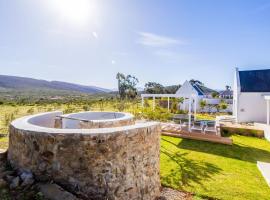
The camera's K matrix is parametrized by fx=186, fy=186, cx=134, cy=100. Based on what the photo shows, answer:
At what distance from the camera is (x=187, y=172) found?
336 inches

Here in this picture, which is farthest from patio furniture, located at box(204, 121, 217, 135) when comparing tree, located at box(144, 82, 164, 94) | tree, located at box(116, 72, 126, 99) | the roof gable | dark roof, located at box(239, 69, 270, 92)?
tree, located at box(144, 82, 164, 94)

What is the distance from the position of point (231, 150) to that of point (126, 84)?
20639mm

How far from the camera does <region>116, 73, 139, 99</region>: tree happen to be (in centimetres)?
2925

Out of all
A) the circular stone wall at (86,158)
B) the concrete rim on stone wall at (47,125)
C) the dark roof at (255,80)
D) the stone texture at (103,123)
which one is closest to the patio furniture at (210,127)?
the dark roof at (255,80)

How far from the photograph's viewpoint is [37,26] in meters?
14.1

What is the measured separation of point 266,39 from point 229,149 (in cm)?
1464

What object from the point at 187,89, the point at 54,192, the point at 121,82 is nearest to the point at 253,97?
the point at 187,89

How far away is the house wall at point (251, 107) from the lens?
19.8 meters

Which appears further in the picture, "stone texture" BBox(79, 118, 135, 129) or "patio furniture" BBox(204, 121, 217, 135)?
"patio furniture" BBox(204, 121, 217, 135)

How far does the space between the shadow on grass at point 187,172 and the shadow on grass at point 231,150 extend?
82.0 inches

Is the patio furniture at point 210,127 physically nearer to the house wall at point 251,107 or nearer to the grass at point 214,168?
the grass at point 214,168

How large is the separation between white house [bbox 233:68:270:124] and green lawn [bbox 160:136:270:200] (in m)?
7.12

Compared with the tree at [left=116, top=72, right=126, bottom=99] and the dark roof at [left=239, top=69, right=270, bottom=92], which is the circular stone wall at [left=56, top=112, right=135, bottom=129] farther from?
the tree at [left=116, top=72, right=126, bottom=99]

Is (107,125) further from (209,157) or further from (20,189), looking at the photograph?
(209,157)
